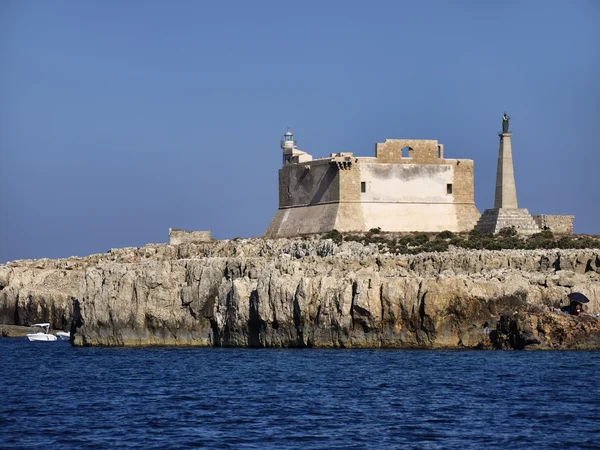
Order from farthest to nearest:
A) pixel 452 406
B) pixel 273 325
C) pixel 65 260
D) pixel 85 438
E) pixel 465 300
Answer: pixel 65 260 < pixel 273 325 < pixel 465 300 < pixel 452 406 < pixel 85 438

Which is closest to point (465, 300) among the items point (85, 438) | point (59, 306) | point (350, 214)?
point (85, 438)

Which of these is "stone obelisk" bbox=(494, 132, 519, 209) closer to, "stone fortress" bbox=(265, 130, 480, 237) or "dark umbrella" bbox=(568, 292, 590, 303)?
"stone fortress" bbox=(265, 130, 480, 237)

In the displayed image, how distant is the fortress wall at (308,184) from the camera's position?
7169 cm

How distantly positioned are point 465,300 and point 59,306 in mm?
32365

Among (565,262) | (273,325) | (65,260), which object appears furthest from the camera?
(65,260)

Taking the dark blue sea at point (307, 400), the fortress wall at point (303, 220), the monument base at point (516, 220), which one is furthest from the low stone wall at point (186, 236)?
the dark blue sea at point (307, 400)

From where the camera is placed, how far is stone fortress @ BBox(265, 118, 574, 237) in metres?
70.8

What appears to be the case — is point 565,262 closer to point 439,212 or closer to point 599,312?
point 599,312

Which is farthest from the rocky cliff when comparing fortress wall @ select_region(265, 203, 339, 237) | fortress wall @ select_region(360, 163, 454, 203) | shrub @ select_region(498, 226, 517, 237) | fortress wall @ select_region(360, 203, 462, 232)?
fortress wall @ select_region(360, 163, 454, 203)

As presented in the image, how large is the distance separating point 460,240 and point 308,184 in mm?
12354

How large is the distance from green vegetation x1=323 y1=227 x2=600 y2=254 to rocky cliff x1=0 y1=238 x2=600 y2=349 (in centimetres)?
555

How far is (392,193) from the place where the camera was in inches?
2840

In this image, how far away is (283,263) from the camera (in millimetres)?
50844

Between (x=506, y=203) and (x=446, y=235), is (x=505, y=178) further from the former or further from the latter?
(x=446, y=235)
